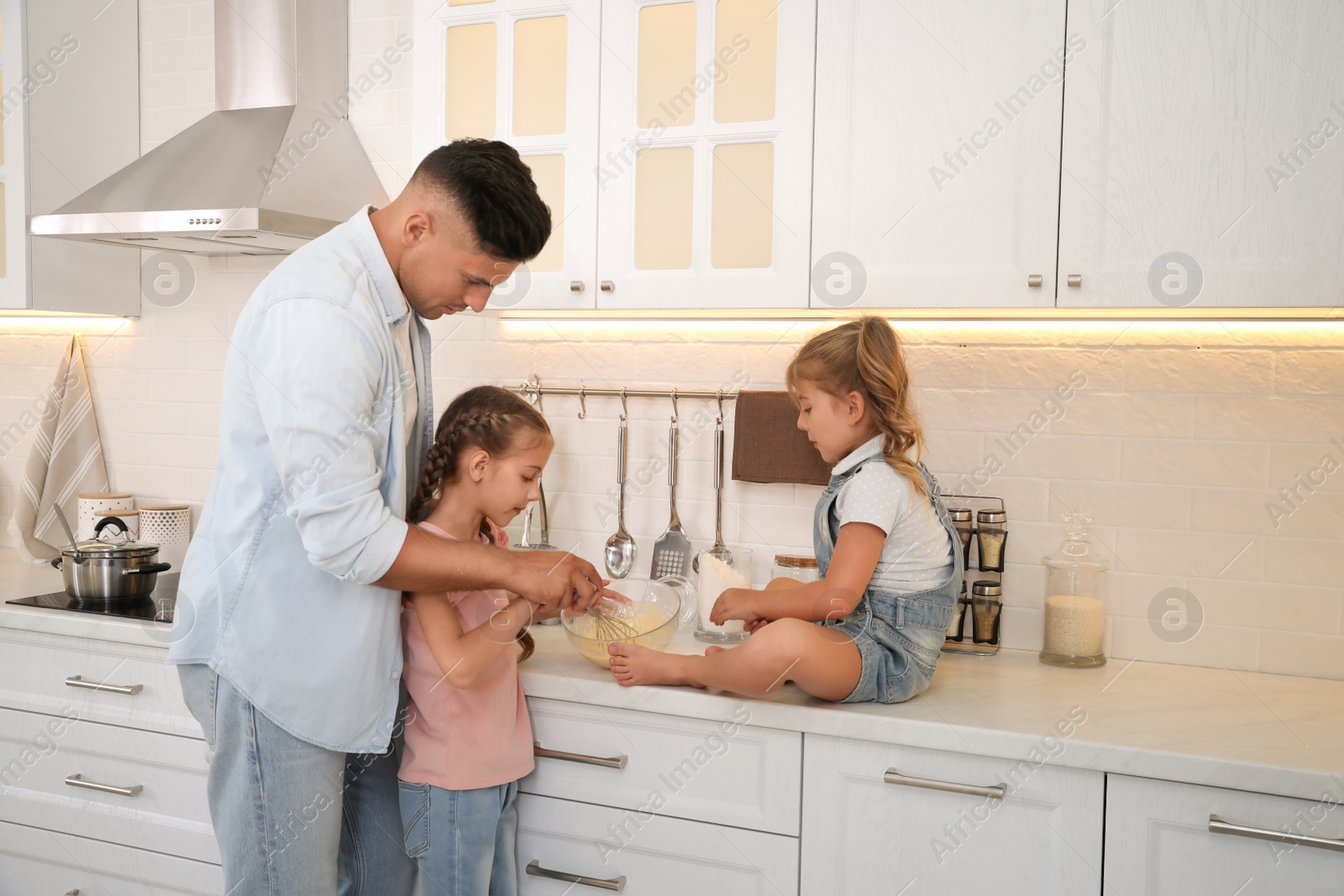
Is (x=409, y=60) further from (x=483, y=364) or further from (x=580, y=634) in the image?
(x=580, y=634)

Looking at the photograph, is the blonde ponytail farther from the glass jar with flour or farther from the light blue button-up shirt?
the light blue button-up shirt

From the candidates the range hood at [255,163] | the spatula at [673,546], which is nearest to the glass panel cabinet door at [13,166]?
the range hood at [255,163]

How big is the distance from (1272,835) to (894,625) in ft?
1.95

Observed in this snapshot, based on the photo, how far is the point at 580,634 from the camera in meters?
1.79

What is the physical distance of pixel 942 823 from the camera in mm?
1538

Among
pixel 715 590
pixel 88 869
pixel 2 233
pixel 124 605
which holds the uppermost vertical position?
pixel 2 233

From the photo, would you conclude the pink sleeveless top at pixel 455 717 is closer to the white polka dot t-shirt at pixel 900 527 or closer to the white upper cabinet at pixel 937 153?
the white polka dot t-shirt at pixel 900 527

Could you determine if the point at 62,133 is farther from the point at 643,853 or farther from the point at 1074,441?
the point at 1074,441

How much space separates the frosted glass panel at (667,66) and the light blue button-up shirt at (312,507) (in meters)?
0.70

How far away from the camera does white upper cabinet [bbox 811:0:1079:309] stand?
1680mm

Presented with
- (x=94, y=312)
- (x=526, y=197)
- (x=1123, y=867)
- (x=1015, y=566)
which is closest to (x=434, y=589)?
(x=526, y=197)

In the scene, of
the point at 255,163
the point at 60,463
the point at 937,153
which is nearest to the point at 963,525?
the point at 937,153

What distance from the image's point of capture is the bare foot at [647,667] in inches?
65.9

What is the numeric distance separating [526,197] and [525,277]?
636mm
